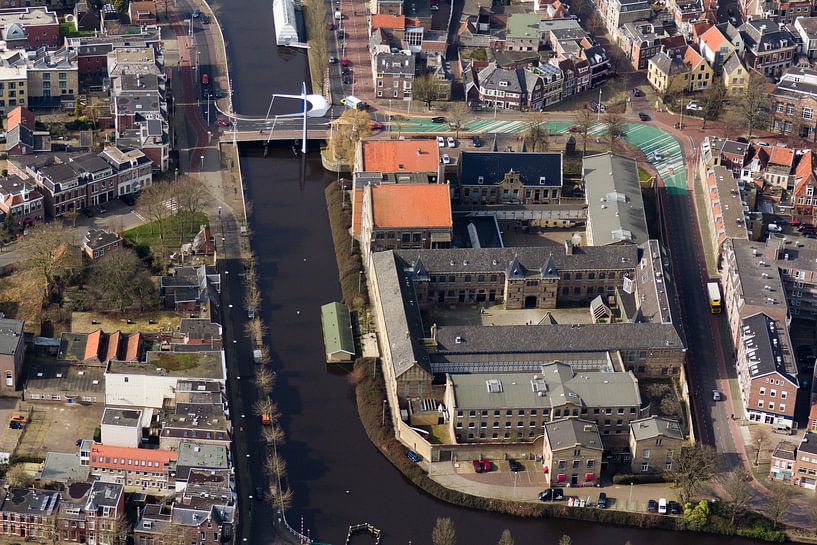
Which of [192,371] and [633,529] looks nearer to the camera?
[633,529]

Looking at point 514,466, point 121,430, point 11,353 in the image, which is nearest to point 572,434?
point 514,466

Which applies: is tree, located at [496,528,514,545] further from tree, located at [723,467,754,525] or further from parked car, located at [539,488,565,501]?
tree, located at [723,467,754,525]

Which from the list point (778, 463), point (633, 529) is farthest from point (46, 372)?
point (778, 463)

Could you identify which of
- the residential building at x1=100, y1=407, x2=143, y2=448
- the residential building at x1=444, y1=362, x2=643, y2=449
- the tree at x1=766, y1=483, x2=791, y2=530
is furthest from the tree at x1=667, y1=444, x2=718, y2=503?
the residential building at x1=100, y1=407, x2=143, y2=448

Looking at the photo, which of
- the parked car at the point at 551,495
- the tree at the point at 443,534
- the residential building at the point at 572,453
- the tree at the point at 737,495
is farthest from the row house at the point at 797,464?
the tree at the point at 443,534

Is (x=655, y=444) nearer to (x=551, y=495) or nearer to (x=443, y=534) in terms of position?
(x=551, y=495)

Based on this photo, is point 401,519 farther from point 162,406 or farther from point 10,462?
point 10,462
